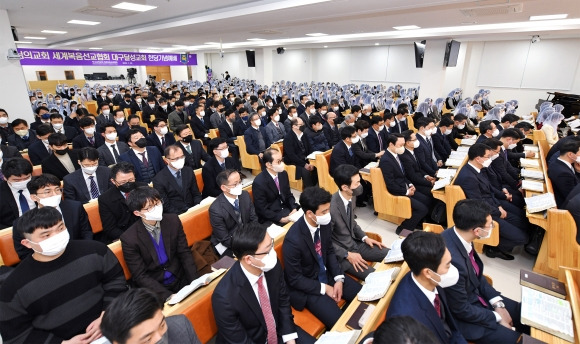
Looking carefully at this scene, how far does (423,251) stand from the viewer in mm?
1686

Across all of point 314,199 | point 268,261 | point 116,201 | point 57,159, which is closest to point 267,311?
point 268,261

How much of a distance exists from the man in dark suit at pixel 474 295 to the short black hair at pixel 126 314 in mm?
1854

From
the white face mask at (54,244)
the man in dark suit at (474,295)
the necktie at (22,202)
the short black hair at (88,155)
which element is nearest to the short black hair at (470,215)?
the man in dark suit at (474,295)

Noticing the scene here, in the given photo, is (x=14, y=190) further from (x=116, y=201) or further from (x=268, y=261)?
(x=268, y=261)

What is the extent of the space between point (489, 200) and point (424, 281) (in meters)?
2.65

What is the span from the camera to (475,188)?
11.7 feet

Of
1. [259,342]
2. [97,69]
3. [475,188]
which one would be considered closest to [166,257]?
[259,342]

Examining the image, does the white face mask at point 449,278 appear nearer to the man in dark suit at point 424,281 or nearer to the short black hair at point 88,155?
the man in dark suit at point 424,281

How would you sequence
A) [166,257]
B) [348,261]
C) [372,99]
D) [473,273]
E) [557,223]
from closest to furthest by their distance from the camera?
[473,273]
[166,257]
[348,261]
[557,223]
[372,99]

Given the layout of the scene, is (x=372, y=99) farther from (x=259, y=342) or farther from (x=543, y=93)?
(x=259, y=342)

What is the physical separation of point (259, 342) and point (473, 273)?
1.64 meters

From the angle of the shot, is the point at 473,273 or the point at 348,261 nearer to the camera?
the point at 473,273

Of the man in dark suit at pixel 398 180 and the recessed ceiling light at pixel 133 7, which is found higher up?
the recessed ceiling light at pixel 133 7

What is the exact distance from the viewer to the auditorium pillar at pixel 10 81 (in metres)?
6.30
